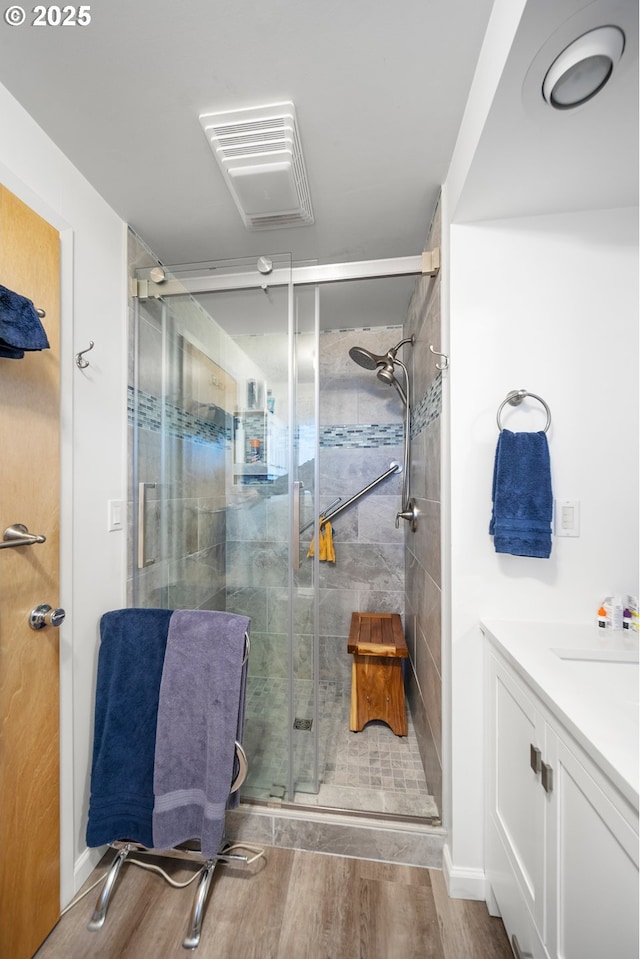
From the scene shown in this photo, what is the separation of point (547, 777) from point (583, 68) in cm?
148

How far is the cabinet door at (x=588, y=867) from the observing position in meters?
0.56

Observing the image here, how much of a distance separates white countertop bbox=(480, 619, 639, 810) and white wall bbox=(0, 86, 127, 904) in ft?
4.35

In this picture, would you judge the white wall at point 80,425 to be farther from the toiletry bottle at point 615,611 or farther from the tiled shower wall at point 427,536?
the toiletry bottle at point 615,611

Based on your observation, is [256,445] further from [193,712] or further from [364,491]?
[364,491]

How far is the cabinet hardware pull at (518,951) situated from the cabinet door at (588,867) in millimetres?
181

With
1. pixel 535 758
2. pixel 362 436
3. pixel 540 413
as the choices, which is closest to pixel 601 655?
pixel 535 758

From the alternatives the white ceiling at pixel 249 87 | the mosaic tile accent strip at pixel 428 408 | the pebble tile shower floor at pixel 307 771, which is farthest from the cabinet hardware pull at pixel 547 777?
the white ceiling at pixel 249 87

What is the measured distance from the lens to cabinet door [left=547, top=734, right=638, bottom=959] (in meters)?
0.56

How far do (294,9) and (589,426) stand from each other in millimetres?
1308

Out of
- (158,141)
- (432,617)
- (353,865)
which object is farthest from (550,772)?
(158,141)

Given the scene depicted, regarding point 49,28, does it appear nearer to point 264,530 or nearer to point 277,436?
point 277,436

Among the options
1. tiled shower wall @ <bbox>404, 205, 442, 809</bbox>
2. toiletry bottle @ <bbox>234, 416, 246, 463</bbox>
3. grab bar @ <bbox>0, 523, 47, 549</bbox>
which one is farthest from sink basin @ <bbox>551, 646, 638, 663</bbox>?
grab bar @ <bbox>0, 523, 47, 549</bbox>

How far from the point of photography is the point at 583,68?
751 millimetres

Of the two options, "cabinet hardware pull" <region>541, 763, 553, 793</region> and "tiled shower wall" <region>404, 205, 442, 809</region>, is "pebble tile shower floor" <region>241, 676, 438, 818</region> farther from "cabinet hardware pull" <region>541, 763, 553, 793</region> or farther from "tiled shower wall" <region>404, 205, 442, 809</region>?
"cabinet hardware pull" <region>541, 763, 553, 793</region>
